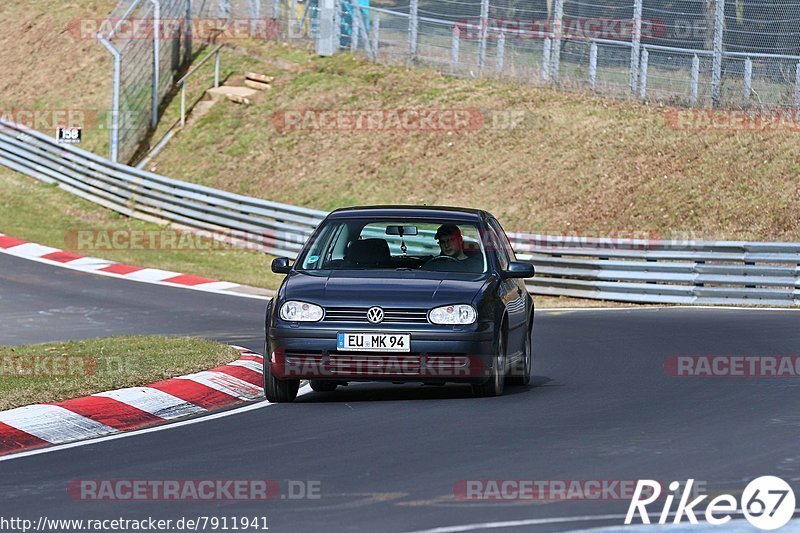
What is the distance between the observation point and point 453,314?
35.6ft

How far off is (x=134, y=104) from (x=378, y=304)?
94.7 feet

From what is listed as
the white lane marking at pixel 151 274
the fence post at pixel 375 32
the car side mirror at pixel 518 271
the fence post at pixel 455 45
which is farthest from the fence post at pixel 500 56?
the car side mirror at pixel 518 271

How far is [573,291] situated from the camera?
79.6 feet

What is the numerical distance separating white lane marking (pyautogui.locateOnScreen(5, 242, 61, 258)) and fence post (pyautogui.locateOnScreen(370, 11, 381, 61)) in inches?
530

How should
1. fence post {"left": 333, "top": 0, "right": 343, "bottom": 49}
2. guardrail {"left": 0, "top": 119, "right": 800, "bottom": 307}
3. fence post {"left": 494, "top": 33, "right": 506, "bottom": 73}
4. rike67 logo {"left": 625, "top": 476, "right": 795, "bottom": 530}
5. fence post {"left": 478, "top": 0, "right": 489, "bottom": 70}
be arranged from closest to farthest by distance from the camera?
rike67 logo {"left": 625, "top": 476, "right": 795, "bottom": 530} → guardrail {"left": 0, "top": 119, "right": 800, "bottom": 307} → fence post {"left": 478, "top": 0, "right": 489, "bottom": 70} → fence post {"left": 494, "top": 33, "right": 506, "bottom": 73} → fence post {"left": 333, "top": 0, "right": 343, "bottom": 49}

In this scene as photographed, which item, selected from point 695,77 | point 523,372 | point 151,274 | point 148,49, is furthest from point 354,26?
point 523,372

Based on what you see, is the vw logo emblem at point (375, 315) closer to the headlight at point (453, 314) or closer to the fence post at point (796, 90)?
the headlight at point (453, 314)

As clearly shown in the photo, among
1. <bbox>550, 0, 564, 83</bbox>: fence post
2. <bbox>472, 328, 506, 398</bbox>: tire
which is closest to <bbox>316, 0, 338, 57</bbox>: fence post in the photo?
<bbox>550, 0, 564, 83</bbox>: fence post

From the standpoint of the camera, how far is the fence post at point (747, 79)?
29391mm

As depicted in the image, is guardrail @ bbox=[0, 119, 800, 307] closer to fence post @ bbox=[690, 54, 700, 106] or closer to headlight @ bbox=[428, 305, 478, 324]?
fence post @ bbox=[690, 54, 700, 106]

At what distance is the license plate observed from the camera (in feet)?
35.2
